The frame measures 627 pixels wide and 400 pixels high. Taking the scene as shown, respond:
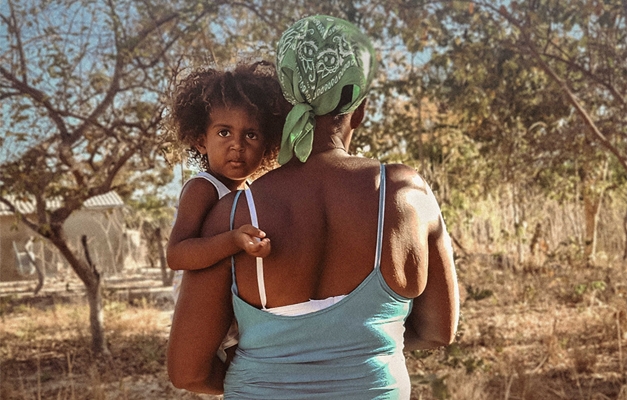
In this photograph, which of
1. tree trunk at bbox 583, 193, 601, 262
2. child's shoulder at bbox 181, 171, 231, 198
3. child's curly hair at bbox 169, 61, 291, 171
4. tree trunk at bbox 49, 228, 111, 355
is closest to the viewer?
child's shoulder at bbox 181, 171, 231, 198

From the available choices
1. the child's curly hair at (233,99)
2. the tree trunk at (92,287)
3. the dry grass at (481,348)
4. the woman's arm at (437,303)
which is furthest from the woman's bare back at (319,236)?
the tree trunk at (92,287)

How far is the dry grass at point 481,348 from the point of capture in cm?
467

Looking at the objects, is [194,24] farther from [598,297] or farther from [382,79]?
[598,297]

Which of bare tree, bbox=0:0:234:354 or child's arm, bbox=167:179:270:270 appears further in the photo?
bare tree, bbox=0:0:234:354

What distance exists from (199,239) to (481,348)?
16.8 feet

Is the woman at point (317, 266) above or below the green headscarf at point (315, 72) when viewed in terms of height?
below

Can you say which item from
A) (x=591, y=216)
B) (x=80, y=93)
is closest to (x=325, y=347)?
(x=80, y=93)

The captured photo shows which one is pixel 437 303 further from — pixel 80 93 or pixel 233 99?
pixel 80 93

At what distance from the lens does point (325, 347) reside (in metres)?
1.24

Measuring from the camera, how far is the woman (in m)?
1.22

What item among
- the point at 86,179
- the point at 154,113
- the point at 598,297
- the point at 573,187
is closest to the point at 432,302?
the point at 154,113

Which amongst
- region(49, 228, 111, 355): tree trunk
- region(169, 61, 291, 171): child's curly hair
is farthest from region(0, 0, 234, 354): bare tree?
region(169, 61, 291, 171): child's curly hair

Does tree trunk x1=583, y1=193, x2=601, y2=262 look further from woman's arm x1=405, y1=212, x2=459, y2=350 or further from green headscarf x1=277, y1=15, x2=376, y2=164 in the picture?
green headscarf x1=277, y1=15, x2=376, y2=164

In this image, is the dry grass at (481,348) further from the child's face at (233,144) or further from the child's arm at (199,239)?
the child's arm at (199,239)
